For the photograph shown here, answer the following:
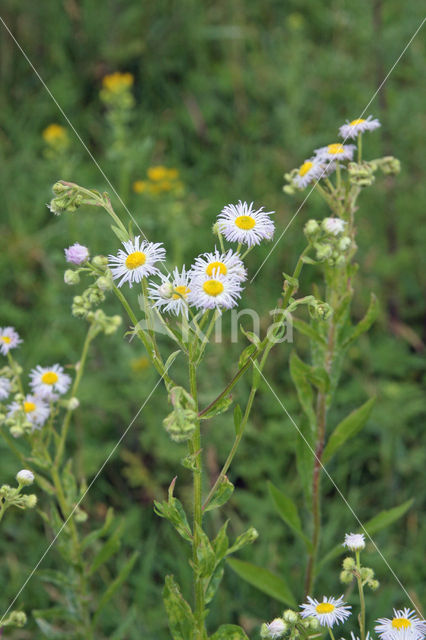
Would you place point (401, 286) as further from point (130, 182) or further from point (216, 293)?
point (216, 293)

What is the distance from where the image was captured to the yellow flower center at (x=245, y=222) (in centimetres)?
142

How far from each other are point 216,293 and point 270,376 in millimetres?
1546

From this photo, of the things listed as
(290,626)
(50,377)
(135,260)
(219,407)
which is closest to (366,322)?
(219,407)

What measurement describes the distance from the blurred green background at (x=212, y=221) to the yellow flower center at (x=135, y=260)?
1.08 m

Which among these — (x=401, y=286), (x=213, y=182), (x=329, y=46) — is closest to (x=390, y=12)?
(x=329, y=46)

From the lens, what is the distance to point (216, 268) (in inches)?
53.2

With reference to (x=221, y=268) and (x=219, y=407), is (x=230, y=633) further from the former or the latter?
(x=221, y=268)

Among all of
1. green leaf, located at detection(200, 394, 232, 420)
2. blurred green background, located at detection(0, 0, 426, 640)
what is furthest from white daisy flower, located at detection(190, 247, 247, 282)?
blurred green background, located at detection(0, 0, 426, 640)

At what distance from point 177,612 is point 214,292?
2.43 feet

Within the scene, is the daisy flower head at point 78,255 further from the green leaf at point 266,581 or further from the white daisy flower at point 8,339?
the green leaf at point 266,581

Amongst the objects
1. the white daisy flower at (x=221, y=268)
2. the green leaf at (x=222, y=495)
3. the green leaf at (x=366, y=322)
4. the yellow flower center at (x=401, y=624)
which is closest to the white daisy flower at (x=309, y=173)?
the green leaf at (x=366, y=322)

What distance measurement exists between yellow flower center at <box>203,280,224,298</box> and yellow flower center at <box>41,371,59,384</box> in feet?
2.49

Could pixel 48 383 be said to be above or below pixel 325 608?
above

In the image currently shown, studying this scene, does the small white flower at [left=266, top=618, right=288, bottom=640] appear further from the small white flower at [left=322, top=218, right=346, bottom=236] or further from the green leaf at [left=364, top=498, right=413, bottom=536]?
the small white flower at [left=322, top=218, right=346, bottom=236]
